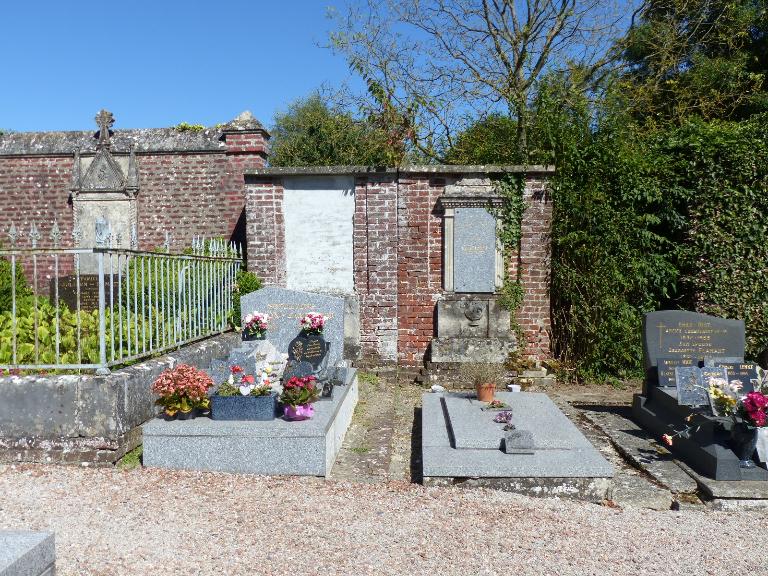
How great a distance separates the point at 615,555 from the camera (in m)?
3.57

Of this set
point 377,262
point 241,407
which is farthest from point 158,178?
point 241,407

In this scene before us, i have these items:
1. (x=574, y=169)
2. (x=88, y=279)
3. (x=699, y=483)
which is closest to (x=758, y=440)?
(x=699, y=483)

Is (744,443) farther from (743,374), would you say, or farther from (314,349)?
(314,349)

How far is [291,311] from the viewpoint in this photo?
7.76 meters

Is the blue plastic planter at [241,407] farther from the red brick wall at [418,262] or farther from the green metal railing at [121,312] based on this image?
the red brick wall at [418,262]

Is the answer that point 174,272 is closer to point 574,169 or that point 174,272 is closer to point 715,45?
point 574,169

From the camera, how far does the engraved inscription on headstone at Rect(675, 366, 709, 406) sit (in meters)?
5.73

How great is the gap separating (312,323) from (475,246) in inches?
121

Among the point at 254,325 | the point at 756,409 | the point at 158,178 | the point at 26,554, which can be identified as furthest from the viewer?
the point at 158,178

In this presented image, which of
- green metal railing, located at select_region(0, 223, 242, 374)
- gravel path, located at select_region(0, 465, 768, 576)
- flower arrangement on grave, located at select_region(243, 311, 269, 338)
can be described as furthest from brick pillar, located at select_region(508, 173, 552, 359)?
gravel path, located at select_region(0, 465, 768, 576)

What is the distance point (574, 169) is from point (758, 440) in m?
5.07

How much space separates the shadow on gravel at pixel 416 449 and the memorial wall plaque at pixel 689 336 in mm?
2616

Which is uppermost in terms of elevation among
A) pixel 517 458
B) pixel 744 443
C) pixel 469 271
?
pixel 469 271

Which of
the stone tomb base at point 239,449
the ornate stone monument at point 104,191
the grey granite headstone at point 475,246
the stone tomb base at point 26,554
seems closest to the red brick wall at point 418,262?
the grey granite headstone at point 475,246
